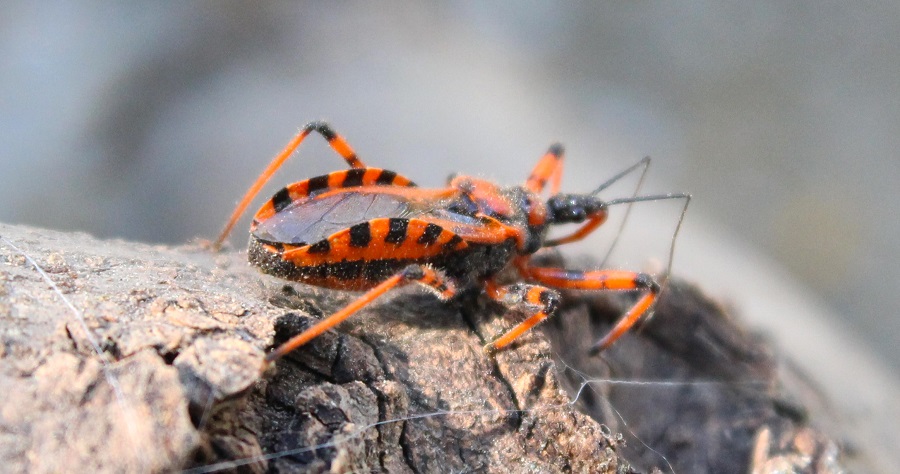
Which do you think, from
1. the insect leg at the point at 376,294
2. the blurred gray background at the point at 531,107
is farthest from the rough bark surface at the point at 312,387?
the blurred gray background at the point at 531,107

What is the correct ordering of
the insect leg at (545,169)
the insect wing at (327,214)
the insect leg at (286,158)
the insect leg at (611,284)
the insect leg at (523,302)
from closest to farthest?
the insect leg at (523,302), the insect wing at (327,214), the insect leg at (286,158), the insect leg at (611,284), the insect leg at (545,169)

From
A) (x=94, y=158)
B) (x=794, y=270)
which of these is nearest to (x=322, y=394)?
(x=94, y=158)

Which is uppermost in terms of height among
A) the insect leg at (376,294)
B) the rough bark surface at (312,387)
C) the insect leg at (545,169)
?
the insect leg at (545,169)

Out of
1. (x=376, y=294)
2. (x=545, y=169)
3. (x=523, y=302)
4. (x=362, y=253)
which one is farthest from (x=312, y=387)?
(x=545, y=169)

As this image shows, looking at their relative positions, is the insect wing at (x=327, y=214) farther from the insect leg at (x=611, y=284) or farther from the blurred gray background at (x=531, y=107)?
the blurred gray background at (x=531, y=107)

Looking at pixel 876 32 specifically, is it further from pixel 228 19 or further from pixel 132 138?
pixel 132 138

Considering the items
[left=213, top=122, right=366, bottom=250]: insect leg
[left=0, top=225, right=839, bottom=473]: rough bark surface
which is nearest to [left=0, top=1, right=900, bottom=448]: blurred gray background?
[left=213, top=122, right=366, bottom=250]: insect leg

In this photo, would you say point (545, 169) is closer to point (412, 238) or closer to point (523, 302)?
point (523, 302)
